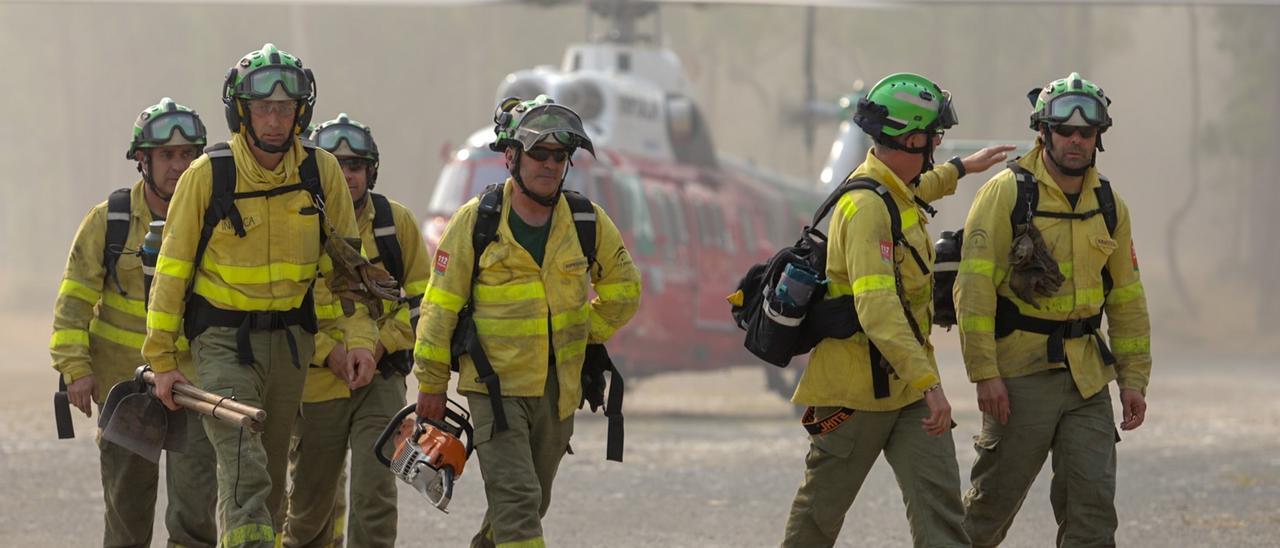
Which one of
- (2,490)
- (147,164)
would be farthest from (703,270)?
(147,164)

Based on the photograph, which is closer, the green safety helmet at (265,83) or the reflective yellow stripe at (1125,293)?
the green safety helmet at (265,83)

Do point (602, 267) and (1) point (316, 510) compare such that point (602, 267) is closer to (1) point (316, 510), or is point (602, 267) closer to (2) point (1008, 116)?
(1) point (316, 510)

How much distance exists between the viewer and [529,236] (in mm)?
6199

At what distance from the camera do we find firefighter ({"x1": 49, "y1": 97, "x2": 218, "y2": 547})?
7184mm

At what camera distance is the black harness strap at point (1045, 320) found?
21.6 feet

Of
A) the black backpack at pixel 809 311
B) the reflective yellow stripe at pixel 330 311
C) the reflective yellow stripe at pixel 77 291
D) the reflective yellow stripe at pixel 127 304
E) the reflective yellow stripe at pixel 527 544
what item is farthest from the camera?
the reflective yellow stripe at pixel 127 304

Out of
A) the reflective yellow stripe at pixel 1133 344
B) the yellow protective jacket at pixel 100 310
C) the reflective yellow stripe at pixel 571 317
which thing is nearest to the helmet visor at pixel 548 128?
the reflective yellow stripe at pixel 571 317

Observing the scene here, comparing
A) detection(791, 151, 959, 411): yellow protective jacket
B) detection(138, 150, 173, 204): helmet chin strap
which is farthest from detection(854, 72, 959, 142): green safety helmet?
detection(138, 150, 173, 204): helmet chin strap

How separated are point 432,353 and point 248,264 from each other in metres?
0.66

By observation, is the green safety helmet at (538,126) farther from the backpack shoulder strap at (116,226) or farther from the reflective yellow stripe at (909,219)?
the backpack shoulder strap at (116,226)

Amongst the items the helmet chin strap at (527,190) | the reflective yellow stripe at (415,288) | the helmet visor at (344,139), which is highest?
the helmet visor at (344,139)

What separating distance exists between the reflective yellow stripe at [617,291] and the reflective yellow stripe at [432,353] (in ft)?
1.84

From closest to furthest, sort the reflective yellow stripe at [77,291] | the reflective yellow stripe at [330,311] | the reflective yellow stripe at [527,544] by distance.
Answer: the reflective yellow stripe at [527,544], the reflective yellow stripe at [330,311], the reflective yellow stripe at [77,291]

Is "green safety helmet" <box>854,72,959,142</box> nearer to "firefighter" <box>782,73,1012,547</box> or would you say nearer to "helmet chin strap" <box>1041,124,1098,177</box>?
"firefighter" <box>782,73,1012,547</box>
